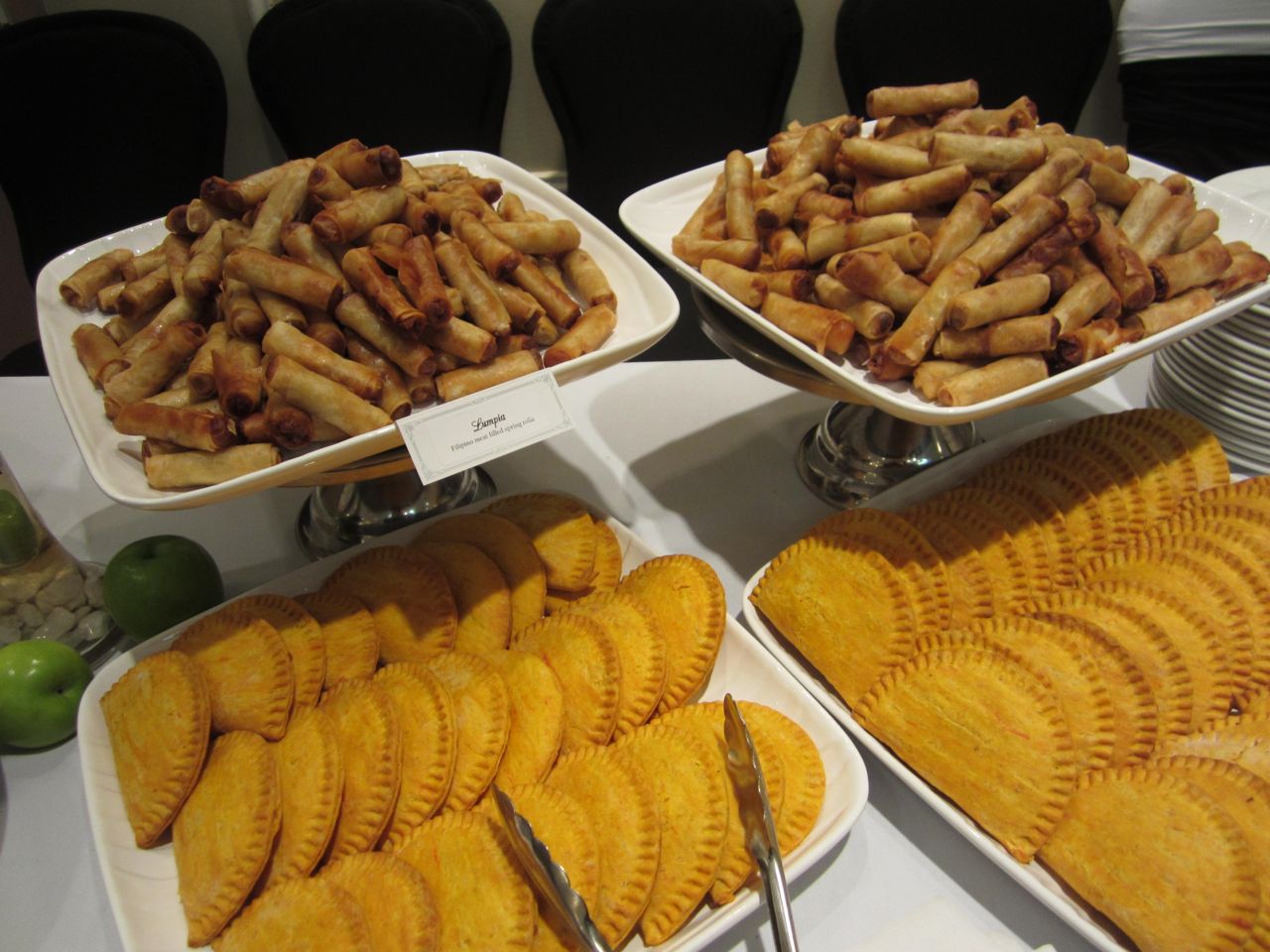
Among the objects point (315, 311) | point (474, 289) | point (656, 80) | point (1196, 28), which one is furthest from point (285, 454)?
point (1196, 28)

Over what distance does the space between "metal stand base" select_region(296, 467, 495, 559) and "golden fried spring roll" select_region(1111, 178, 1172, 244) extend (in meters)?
1.19

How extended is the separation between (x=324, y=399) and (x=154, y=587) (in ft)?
1.44

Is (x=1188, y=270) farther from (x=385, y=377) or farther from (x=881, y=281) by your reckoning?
(x=385, y=377)

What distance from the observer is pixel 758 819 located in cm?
93

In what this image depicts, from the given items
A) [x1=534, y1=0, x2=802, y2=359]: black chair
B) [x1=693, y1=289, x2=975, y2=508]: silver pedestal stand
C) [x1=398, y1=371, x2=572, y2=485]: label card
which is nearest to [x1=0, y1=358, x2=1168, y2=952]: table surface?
[x1=693, y1=289, x2=975, y2=508]: silver pedestal stand

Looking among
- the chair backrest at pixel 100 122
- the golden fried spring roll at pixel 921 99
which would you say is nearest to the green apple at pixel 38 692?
the golden fried spring roll at pixel 921 99

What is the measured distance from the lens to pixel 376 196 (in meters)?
1.20

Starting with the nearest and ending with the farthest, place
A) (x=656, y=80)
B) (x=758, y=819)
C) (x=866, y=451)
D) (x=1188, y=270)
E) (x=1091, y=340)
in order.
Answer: (x=758, y=819) < (x=1091, y=340) < (x=1188, y=270) < (x=866, y=451) < (x=656, y=80)

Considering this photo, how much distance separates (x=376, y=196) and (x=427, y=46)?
1834mm

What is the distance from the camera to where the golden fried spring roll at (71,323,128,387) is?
43.4 inches

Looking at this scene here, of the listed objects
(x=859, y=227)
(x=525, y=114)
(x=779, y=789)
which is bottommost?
(x=779, y=789)

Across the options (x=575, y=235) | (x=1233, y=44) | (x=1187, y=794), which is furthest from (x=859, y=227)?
(x=1233, y=44)

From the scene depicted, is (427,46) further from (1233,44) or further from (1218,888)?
(1218,888)

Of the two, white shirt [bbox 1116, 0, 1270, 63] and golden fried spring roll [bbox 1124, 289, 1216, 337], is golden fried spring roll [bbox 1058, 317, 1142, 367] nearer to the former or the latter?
golden fried spring roll [bbox 1124, 289, 1216, 337]
